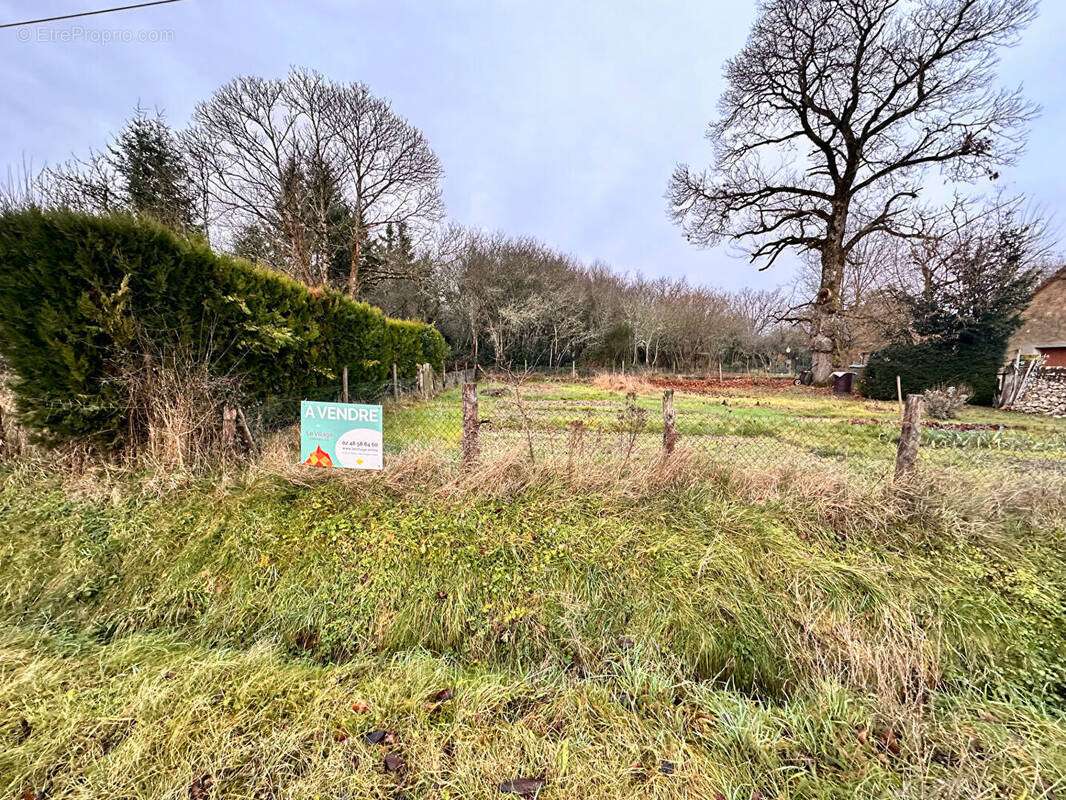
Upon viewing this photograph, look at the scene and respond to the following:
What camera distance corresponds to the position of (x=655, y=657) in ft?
7.77

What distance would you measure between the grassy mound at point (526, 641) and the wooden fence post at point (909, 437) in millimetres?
261

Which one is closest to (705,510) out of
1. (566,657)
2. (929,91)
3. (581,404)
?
(566,657)

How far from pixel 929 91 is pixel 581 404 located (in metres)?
22.1

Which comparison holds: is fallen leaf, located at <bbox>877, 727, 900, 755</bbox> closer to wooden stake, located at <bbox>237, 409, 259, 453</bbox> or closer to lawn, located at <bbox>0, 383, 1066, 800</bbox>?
lawn, located at <bbox>0, 383, 1066, 800</bbox>

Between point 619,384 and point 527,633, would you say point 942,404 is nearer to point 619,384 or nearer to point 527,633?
point 619,384

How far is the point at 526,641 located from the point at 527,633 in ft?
0.16

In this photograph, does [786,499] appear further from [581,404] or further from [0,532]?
[581,404]

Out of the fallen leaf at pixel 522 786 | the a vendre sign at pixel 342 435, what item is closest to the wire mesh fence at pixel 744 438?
the a vendre sign at pixel 342 435

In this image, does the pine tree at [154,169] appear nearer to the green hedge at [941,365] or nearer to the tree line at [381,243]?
the tree line at [381,243]

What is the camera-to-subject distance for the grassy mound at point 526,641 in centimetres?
165

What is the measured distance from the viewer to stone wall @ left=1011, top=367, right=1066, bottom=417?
10991 mm

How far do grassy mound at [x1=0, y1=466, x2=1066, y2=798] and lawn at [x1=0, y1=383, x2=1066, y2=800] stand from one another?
15 millimetres

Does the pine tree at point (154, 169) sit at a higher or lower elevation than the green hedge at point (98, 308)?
higher

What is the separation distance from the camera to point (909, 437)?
3408mm
